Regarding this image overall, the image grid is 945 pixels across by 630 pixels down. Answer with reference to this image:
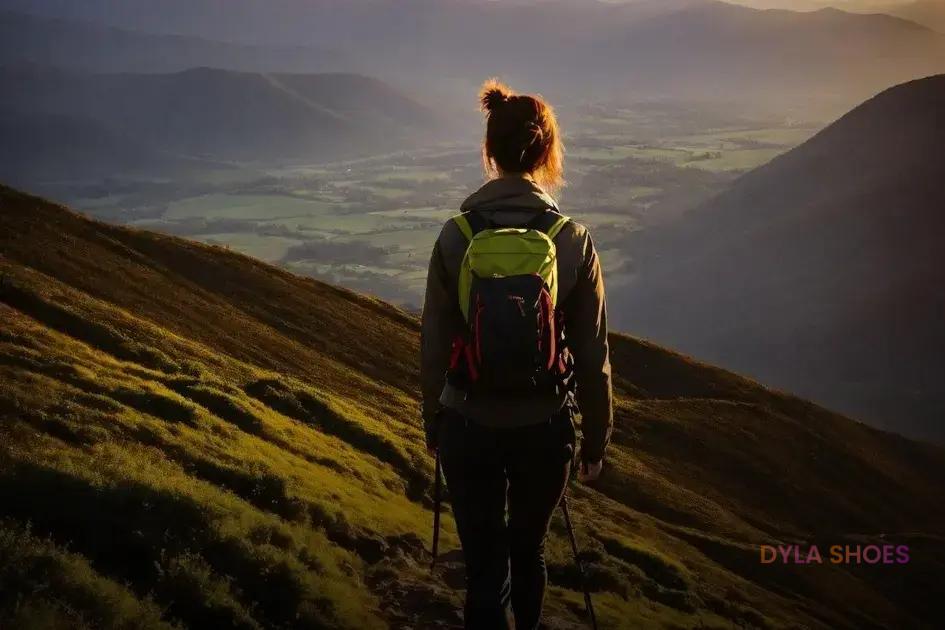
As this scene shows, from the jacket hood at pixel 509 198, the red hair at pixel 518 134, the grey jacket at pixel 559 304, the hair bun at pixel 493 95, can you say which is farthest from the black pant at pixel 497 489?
the hair bun at pixel 493 95

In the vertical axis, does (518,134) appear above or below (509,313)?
above

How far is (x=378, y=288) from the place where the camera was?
191m

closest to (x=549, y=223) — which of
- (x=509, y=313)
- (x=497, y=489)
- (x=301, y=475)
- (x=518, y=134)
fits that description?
(x=518, y=134)

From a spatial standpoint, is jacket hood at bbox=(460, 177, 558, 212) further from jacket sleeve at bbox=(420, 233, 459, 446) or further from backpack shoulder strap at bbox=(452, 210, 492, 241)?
jacket sleeve at bbox=(420, 233, 459, 446)

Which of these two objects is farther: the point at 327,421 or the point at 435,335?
the point at 327,421

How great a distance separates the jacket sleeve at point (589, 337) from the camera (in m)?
5.87

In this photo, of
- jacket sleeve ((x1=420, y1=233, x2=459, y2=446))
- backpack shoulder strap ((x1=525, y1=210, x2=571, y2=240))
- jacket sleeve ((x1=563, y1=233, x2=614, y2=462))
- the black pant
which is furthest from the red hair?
the black pant

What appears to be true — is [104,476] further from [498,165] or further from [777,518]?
[777,518]

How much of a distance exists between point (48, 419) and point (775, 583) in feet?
98.4

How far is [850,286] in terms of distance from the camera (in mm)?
167875

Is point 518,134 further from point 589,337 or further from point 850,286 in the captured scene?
point 850,286

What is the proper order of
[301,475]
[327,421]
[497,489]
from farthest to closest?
1. [327,421]
2. [301,475]
3. [497,489]

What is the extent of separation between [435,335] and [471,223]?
911 mm

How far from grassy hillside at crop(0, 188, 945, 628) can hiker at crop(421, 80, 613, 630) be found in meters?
4.10
